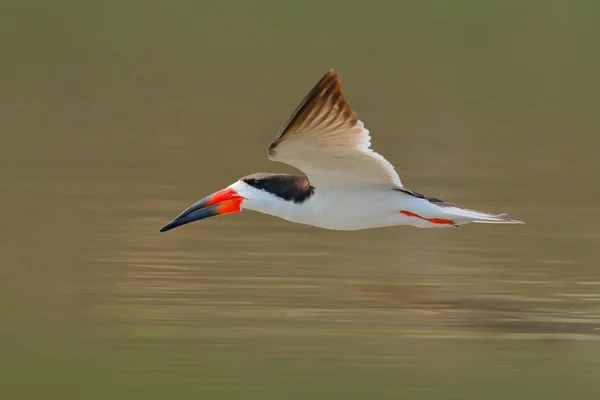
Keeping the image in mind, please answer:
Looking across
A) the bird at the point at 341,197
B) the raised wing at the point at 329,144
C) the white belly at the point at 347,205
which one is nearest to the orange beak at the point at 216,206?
the bird at the point at 341,197

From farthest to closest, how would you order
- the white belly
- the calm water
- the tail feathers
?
the white belly < the tail feathers < the calm water

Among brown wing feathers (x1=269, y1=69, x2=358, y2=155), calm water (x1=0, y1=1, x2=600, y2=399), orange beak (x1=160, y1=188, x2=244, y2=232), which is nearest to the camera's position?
brown wing feathers (x1=269, y1=69, x2=358, y2=155)

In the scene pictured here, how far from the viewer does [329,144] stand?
7852 mm

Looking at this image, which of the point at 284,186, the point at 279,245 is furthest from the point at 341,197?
the point at 279,245

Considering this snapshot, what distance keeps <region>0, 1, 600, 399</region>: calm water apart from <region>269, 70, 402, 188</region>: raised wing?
937 millimetres

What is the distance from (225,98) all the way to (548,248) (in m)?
7.78

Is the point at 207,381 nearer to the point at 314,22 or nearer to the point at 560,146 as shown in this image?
the point at 560,146

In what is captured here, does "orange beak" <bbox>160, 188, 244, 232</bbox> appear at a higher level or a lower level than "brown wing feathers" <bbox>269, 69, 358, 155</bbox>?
lower

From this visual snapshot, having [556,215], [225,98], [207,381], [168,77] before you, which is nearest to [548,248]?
[556,215]

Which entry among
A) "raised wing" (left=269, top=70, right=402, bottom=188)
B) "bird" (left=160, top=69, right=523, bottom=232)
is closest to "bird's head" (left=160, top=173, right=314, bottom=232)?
"bird" (left=160, top=69, right=523, bottom=232)

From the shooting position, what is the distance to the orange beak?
8594 mm

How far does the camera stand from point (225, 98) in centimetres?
1759

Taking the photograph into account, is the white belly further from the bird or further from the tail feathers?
the tail feathers

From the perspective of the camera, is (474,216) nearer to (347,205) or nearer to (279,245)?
(347,205)
